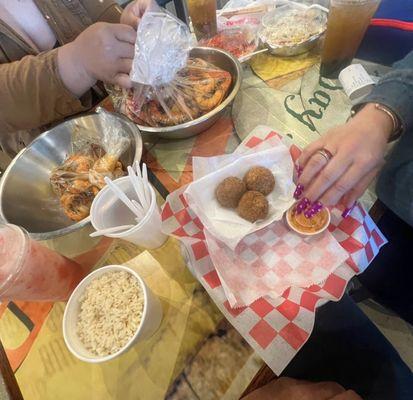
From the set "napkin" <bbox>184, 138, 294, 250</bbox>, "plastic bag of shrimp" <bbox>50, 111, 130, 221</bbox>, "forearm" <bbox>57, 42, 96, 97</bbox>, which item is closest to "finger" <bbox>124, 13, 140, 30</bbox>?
"forearm" <bbox>57, 42, 96, 97</bbox>

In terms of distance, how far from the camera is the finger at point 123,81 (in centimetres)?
93

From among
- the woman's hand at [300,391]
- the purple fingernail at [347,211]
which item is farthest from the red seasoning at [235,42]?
the woman's hand at [300,391]

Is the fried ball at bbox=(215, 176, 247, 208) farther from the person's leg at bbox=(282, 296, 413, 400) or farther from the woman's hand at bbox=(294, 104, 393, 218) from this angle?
the person's leg at bbox=(282, 296, 413, 400)

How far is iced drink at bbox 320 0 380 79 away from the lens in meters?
0.85

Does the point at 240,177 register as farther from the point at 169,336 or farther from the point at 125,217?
the point at 169,336

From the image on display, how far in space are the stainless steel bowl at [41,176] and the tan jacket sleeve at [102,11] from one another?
1.65 ft

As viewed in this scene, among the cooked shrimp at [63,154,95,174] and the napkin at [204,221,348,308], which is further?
the cooked shrimp at [63,154,95,174]

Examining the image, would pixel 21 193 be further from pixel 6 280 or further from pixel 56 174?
pixel 6 280

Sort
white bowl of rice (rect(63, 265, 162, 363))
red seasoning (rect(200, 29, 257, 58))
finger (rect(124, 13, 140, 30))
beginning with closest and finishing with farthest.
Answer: white bowl of rice (rect(63, 265, 162, 363))
finger (rect(124, 13, 140, 30))
red seasoning (rect(200, 29, 257, 58))

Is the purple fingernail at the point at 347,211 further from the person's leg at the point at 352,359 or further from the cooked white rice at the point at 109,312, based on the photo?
the cooked white rice at the point at 109,312

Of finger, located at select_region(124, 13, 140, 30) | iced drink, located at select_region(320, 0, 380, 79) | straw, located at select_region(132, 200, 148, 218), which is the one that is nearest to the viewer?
straw, located at select_region(132, 200, 148, 218)

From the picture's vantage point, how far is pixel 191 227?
29.3 inches

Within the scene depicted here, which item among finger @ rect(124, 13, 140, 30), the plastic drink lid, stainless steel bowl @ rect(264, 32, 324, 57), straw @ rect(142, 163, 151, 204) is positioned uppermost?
finger @ rect(124, 13, 140, 30)

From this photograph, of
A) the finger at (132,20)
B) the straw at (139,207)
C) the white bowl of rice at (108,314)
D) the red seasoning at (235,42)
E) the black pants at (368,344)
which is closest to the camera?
the white bowl of rice at (108,314)
